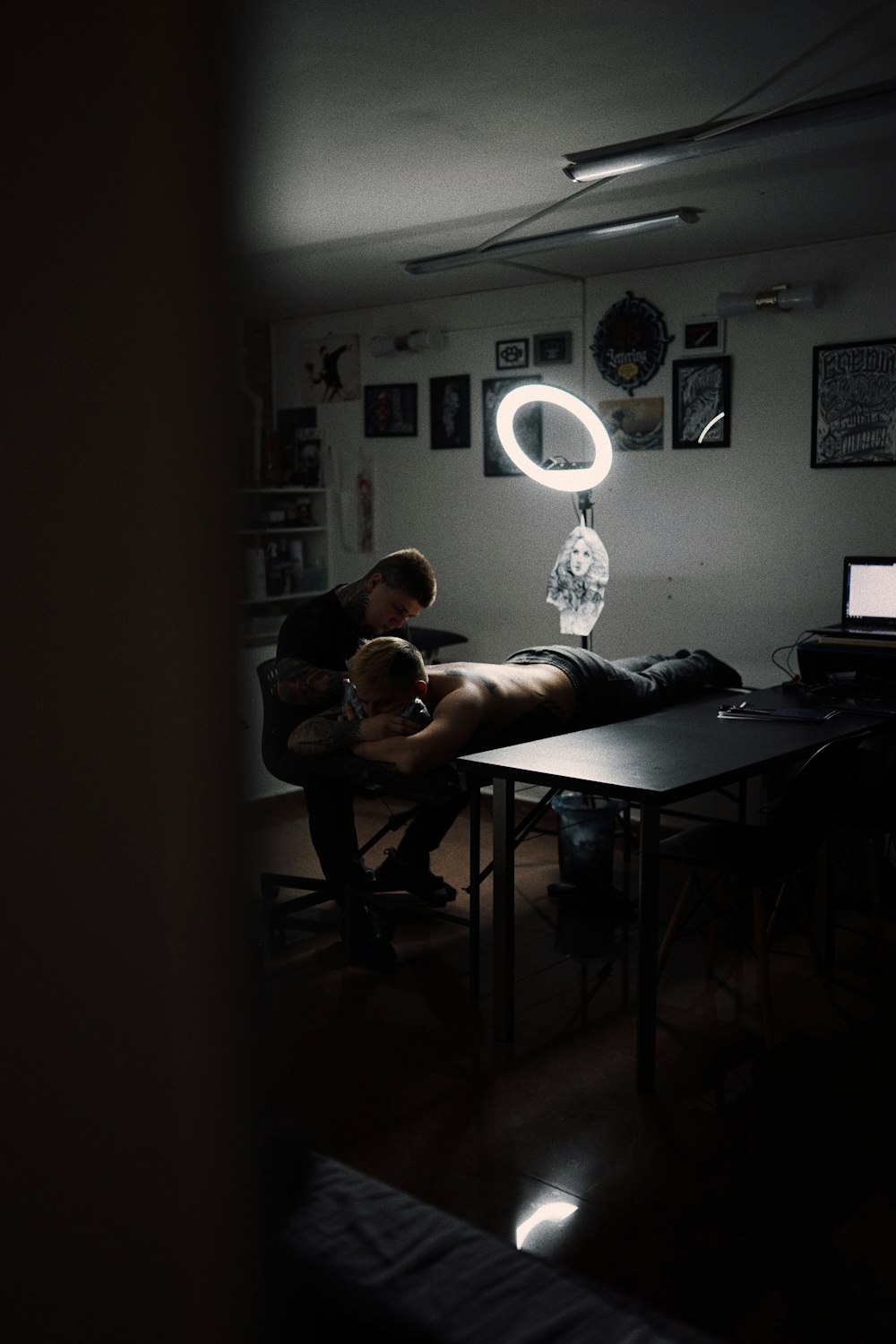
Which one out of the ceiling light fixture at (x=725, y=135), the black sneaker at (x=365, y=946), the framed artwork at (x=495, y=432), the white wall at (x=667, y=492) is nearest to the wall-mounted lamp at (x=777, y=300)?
the white wall at (x=667, y=492)

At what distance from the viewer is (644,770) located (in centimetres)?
289

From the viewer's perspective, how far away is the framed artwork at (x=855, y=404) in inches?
173

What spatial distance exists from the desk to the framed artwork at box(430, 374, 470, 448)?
251 centimetres

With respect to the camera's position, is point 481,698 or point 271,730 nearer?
point 271,730

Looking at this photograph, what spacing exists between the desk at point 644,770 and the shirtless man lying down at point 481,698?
28 centimetres

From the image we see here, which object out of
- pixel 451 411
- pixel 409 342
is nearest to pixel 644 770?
pixel 451 411

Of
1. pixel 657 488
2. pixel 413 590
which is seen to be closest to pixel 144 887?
pixel 413 590

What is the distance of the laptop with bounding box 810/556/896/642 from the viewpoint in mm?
4227

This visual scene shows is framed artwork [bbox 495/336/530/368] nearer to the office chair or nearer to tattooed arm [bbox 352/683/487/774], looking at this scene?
tattooed arm [bbox 352/683/487/774]

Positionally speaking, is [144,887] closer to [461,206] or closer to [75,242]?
[75,242]

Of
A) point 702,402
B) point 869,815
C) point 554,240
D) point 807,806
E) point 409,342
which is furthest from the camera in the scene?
point 409,342

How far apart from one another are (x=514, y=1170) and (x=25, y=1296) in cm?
190

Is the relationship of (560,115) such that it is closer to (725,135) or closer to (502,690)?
(725,135)

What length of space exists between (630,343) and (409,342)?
1236 mm
